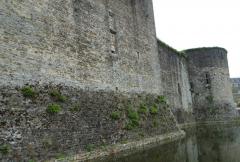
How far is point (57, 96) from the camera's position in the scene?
11.2m

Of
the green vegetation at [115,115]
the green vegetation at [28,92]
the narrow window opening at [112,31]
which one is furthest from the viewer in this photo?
the narrow window opening at [112,31]

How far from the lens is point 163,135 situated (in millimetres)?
17031

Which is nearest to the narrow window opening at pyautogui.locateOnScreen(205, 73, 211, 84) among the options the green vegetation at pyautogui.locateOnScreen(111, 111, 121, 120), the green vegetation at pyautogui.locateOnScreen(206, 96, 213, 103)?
the green vegetation at pyautogui.locateOnScreen(206, 96, 213, 103)

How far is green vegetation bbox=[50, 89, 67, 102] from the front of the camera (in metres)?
11.1

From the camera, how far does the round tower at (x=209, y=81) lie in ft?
106

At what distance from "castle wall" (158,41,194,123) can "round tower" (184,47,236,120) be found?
59.2 inches

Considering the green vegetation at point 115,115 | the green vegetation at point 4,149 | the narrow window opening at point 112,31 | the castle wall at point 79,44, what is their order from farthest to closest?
the narrow window opening at point 112,31, the green vegetation at point 115,115, the castle wall at point 79,44, the green vegetation at point 4,149

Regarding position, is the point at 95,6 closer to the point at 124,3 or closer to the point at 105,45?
the point at 105,45

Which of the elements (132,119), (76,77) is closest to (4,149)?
(76,77)

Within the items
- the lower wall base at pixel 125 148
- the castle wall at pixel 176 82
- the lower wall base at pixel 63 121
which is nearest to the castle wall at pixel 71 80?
the lower wall base at pixel 63 121

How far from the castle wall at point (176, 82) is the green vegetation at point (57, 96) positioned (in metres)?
13.2

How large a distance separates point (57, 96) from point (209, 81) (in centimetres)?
2440

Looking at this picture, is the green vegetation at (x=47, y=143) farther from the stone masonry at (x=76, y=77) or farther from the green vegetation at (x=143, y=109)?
the green vegetation at (x=143, y=109)

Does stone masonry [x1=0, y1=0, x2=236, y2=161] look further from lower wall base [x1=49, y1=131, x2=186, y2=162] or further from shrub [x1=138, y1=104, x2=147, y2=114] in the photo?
lower wall base [x1=49, y1=131, x2=186, y2=162]
